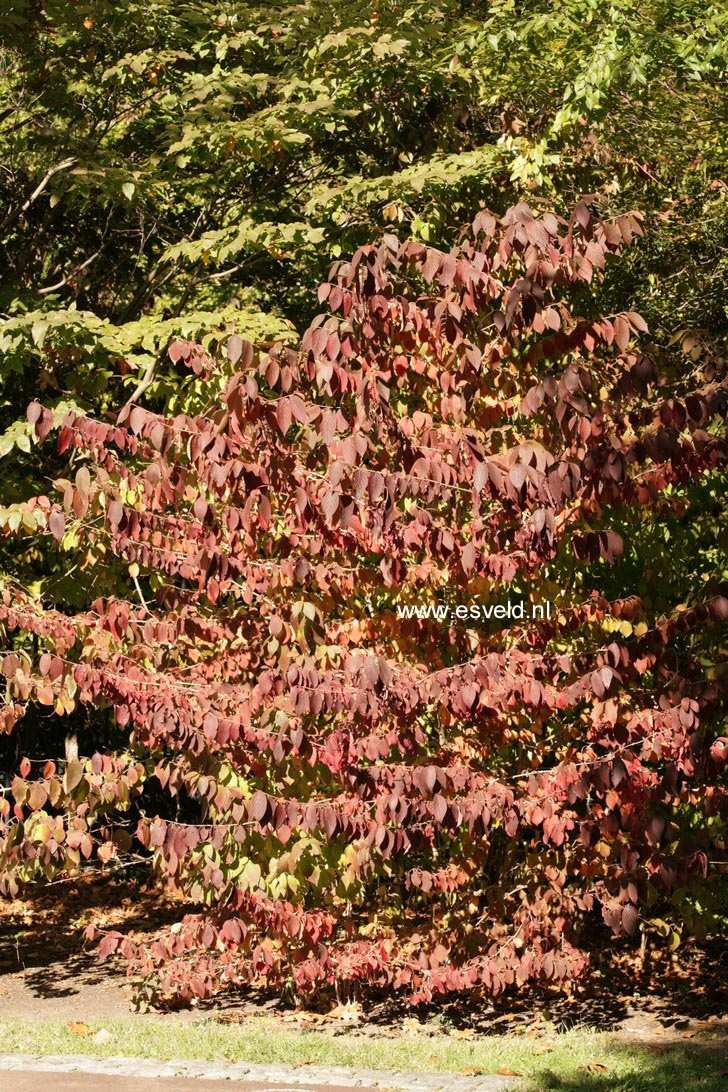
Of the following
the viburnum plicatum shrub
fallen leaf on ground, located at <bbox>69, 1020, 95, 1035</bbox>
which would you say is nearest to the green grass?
fallen leaf on ground, located at <bbox>69, 1020, 95, 1035</bbox>

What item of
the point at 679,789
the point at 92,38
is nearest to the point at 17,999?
the point at 679,789

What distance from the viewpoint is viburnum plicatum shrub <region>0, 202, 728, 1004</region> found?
14.6 ft

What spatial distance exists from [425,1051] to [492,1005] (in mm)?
1090

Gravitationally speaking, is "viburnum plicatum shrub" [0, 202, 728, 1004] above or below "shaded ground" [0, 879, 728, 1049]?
above

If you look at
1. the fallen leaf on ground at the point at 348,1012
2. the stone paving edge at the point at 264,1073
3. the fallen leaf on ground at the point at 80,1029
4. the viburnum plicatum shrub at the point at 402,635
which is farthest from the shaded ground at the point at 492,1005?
the stone paving edge at the point at 264,1073

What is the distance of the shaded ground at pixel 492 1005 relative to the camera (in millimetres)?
6152

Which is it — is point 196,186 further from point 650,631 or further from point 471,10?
point 650,631

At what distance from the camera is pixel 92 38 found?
26.8 feet

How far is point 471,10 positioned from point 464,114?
4.25 ft

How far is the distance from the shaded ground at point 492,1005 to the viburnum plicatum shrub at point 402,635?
0.60 metres

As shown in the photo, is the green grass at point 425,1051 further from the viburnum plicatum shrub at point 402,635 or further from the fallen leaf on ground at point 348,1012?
the viburnum plicatum shrub at point 402,635

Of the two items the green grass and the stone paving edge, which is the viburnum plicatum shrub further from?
the stone paving edge

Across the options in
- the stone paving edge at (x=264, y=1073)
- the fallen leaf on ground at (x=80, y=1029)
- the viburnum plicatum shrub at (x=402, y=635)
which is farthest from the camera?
the fallen leaf on ground at (x=80, y=1029)

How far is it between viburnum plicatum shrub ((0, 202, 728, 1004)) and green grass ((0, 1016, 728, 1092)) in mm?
305
